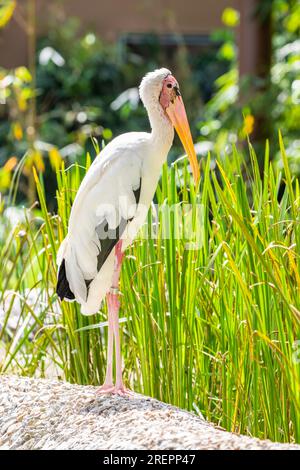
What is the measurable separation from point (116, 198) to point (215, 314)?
44cm

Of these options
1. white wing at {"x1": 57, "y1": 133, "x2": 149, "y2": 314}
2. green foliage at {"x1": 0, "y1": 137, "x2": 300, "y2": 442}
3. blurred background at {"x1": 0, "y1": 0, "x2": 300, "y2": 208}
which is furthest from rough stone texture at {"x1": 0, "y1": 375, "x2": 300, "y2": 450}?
blurred background at {"x1": 0, "y1": 0, "x2": 300, "y2": 208}

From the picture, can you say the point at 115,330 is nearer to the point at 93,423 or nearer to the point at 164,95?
the point at 93,423

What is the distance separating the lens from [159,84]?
252cm

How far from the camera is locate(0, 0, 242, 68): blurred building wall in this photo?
9.50m

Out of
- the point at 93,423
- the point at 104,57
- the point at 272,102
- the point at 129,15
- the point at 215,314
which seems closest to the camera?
the point at 93,423

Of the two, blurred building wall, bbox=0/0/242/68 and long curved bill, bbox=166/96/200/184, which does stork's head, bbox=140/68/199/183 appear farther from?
blurred building wall, bbox=0/0/242/68

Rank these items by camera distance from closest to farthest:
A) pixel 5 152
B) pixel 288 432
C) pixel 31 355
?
pixel 288 432 → pixel 31 355 → pixel 5 152

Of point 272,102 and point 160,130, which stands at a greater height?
point 272,102

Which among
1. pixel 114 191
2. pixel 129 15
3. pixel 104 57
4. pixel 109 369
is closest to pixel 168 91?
pixel 114 191

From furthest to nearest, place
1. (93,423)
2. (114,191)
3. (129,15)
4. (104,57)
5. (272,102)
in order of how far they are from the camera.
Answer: (129,15) → (104,57) → (272,102) → (114,191) → (93,423)

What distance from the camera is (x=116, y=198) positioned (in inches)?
97.6

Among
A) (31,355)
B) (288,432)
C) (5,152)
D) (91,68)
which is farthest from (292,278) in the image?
(91,68)
